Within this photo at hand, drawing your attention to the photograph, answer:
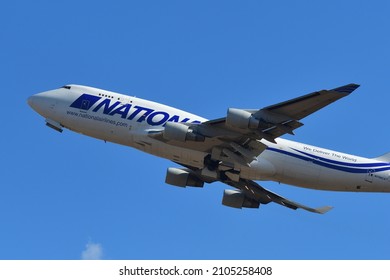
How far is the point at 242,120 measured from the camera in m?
49.4

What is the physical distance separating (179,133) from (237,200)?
1074 centimetres

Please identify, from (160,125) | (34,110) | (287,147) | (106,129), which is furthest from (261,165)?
(34,110)

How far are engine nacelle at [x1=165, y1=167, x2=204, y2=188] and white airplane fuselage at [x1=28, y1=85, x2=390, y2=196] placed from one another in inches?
177

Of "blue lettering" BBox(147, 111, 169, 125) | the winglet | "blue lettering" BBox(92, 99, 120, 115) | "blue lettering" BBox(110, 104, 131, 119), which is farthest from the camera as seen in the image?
"blue lettering" BBox(92, 99, 120, 115)

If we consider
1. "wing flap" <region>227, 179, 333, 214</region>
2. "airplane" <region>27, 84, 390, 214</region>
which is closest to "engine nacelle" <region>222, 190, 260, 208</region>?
"wing flap" <region>227, 179, 333, 214</region>

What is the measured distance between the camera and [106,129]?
177ft

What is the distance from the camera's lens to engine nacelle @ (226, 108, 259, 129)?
49.4m

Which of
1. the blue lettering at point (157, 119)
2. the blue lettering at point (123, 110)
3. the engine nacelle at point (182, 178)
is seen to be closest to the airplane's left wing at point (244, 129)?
A: the blue lettering at point (157, 119)

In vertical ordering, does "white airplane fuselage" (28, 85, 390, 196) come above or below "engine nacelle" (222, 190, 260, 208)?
above

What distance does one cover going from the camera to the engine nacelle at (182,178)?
192 feet

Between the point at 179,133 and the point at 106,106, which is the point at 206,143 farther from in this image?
the point at 106,106

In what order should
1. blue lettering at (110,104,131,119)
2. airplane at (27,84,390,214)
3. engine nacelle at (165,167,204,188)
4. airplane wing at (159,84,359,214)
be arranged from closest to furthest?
airplane wing at (159,84,359,214) → airplane at (27,84,390,214) → blue lettering at (110,104,131,119) → engine nacelle at (165,167,204,188)

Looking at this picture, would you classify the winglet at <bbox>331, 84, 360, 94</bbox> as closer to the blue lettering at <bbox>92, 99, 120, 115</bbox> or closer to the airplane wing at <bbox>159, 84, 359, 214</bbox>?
the airplane wing at <bbox>159, 84, 359, 214</bbox>

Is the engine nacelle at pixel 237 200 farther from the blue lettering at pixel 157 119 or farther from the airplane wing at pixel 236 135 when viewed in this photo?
the blue lettering at pixel 157 119
